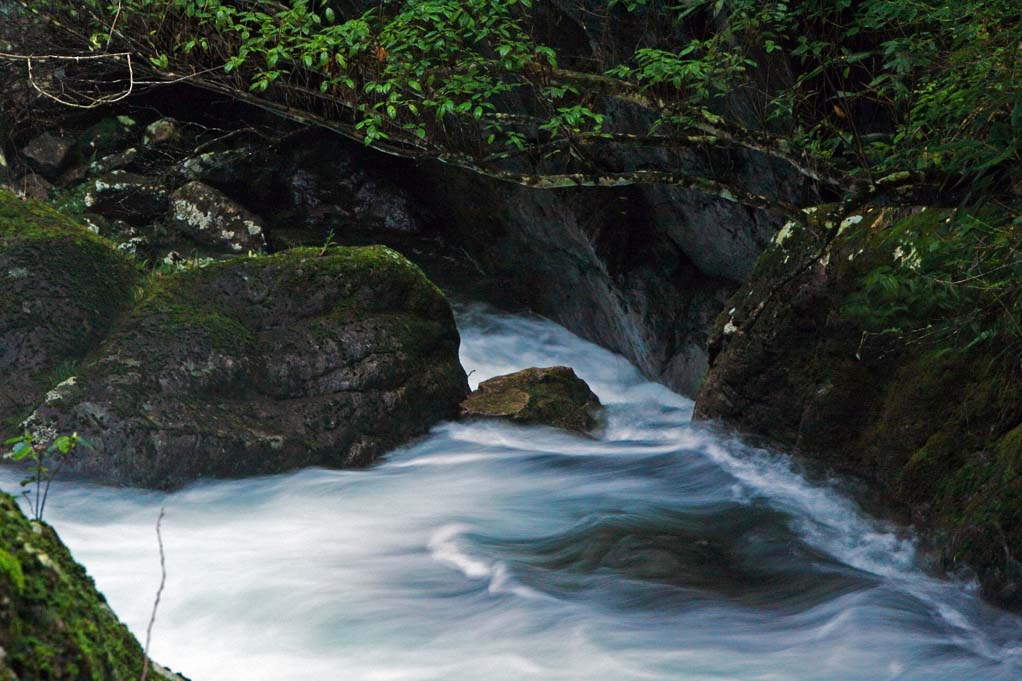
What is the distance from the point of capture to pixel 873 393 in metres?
6.61

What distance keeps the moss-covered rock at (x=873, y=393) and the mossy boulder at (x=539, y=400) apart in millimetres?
1275

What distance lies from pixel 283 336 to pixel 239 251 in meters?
5.16

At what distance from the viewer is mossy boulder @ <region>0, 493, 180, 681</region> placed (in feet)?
5.30

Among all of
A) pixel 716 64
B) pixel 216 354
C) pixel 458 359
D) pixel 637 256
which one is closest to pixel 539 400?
pixel 458 359

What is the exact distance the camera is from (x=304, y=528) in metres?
6.57

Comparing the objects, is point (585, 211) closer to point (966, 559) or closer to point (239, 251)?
point (239, 251)

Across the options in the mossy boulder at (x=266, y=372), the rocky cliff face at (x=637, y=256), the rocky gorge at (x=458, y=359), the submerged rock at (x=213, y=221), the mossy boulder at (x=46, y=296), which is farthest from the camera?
the submerged rock at (x=213, y=221)

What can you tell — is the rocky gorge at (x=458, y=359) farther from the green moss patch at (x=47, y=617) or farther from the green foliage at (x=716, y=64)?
the green moss patch at (x=47, y=617)

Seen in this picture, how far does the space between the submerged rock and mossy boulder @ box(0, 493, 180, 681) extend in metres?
11.2

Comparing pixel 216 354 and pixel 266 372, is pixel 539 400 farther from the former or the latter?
pixel 216 354

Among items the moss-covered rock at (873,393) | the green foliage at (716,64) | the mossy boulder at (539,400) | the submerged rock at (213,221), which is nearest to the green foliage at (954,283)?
the moss-covered rock at (873,393)

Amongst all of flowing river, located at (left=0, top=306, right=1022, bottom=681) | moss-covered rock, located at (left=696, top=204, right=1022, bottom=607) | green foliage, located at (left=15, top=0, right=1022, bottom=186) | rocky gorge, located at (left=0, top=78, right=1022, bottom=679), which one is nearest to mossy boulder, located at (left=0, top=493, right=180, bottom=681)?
flowing river, located at (left=0, top=306, right=1022, bottom=681)

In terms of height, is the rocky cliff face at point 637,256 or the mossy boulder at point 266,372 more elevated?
the rocky cliff face at point 637,256

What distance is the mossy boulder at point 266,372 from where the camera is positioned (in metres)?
6.98
